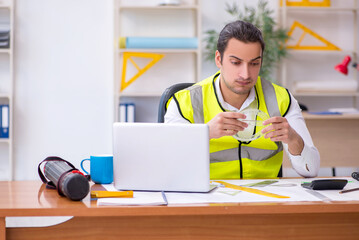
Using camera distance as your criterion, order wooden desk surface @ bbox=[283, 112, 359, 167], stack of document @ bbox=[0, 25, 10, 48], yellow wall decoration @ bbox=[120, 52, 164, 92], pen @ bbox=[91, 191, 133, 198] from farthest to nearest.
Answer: yellow wall decoration @ bbox=[120, 52, 164, 92]
stack of document @ bbox=[0, 25, 10, 48]
wooden desk surface @ bbox=[283, 112, 359, 167]
pen @ bbox=[91, 191, 133, 198]

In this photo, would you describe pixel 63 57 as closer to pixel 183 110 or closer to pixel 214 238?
pixel 183 110

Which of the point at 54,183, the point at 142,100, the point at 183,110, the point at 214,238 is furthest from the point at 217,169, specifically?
the point at 142,100

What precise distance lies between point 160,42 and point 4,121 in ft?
4.54

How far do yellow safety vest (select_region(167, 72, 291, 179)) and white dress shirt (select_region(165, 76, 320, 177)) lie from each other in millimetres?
24

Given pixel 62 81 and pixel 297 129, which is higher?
pixel 62 81

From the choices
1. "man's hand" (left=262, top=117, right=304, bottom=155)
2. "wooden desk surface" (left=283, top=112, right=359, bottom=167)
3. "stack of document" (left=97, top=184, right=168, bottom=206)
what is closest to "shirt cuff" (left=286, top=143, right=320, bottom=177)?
"man's hand" (left=262, top=117, right=304, bottom=155)

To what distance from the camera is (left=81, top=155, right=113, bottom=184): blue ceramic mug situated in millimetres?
1746

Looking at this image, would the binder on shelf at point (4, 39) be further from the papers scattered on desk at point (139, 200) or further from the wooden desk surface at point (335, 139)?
the papers scattered on desk at point (139, 200)

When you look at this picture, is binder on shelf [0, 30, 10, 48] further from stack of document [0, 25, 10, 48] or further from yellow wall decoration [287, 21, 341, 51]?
yellow wall decoration [287, 21, 341, 51]

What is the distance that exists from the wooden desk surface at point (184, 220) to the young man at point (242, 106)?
0.43 meters

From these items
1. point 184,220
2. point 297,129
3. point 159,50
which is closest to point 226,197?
point 184,220

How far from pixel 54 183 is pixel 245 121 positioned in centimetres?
67

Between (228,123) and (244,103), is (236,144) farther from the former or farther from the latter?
(228,123)

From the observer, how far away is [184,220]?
4.89ft
